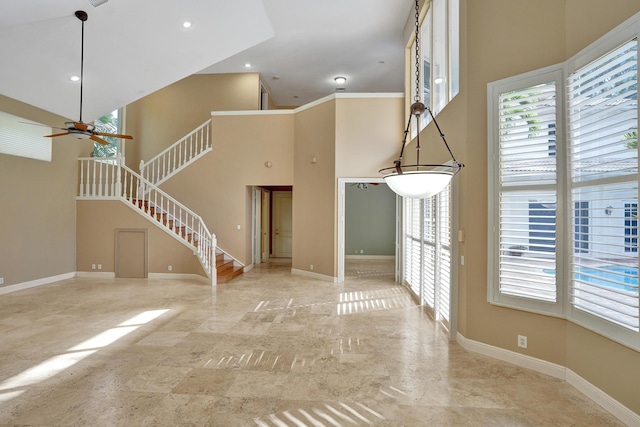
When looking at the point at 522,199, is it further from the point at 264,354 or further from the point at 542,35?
the point at 264,354

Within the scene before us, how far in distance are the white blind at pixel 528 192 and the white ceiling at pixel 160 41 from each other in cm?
450

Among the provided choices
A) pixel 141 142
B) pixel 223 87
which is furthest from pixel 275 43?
pixel 141 142

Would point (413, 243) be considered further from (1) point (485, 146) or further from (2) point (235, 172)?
(2) point (235, 172)

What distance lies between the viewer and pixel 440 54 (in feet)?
16.6

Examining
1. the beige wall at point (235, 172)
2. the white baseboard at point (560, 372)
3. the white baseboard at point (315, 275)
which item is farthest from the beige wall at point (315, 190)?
the white baseboard at point (560, 372)

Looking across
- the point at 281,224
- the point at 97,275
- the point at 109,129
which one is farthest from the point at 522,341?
the point at 109,129

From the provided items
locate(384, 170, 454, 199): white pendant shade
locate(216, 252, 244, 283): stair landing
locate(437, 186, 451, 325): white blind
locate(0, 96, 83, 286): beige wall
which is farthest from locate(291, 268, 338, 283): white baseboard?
locate(0, 96, 83, 286): beige wall

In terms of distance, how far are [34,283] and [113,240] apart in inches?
66.6

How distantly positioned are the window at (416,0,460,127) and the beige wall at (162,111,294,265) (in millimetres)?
3841

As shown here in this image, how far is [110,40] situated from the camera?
19.3 feet

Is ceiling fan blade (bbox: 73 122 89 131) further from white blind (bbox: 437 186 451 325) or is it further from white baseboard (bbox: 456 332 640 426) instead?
white baseboard (bbox: 456 332 640 426)

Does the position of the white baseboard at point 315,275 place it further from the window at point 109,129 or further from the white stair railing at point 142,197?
the window at point 109,129

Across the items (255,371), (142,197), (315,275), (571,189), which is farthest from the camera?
(142,197)

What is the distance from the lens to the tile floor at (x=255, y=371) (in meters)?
2.53
